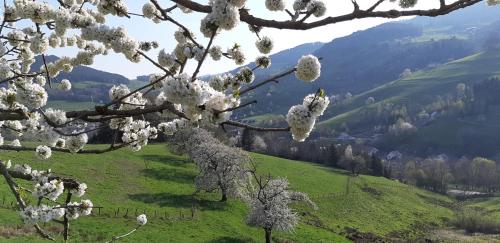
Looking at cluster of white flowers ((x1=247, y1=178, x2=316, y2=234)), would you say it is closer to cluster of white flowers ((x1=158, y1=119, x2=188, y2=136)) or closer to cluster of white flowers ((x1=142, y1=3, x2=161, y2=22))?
cluster of white flowers ((x1=158, y1=119, x2=188, y2=136))

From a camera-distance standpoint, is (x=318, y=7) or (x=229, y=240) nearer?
(x=318, y=7)

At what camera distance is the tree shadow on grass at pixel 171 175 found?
71.9m

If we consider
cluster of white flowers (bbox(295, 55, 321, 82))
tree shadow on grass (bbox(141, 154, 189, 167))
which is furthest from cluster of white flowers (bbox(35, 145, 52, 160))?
tree shadow on grass (bbox(141, 154, 189, 167))

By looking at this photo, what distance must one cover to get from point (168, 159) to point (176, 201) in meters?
24.9

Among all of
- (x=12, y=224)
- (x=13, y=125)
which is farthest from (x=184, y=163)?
(x=13, y=125)

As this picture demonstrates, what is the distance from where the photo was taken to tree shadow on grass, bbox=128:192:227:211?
194 feet

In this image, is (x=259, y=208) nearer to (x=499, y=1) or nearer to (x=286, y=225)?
(x=286, y=225)

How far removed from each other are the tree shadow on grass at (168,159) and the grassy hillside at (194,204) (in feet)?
0.55

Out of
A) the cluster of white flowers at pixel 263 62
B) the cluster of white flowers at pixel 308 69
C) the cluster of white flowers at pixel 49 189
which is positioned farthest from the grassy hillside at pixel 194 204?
the cluster of white flowers at pixel 308 69

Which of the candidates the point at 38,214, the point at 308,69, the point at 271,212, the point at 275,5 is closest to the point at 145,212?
the point at 271,212

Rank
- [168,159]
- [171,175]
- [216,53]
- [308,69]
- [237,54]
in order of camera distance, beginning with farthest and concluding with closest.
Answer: [168,159] < [171,175] < [216,53] < [237,54] < [308,69]

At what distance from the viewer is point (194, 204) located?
61062 millimetres

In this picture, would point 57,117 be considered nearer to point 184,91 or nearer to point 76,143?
point 76,143

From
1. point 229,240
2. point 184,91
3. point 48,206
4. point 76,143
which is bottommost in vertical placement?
point 229,240
